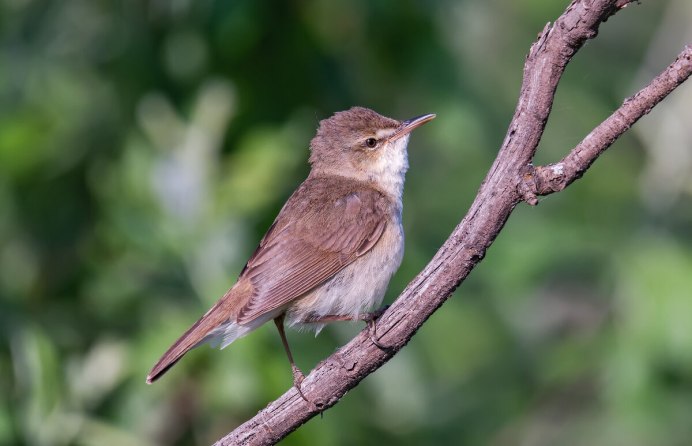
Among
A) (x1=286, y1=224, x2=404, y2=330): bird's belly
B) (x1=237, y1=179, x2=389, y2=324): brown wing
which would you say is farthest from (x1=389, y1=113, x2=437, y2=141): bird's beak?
(x1=286, y1=224, x2=404, y2=330): bird's belly

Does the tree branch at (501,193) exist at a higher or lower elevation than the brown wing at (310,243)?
lower

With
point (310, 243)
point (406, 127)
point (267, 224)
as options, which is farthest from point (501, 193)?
point (267, 224)

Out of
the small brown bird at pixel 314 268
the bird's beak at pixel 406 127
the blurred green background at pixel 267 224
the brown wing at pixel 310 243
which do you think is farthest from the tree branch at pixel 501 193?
the bird's beak at pixel 406 127

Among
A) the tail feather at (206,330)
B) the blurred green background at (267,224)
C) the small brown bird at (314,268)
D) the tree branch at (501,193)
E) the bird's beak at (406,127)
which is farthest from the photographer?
the blurred green background at (267,224)

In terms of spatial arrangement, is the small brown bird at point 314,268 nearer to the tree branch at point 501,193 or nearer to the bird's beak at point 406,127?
the bird's beak at point 406,127

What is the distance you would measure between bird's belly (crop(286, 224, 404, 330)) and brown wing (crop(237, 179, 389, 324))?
40 mm

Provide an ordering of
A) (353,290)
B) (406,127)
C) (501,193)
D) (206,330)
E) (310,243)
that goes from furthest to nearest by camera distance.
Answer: (406,127), (310,243), (353,290), (206,330), (501,193)

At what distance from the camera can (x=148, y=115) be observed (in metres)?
5.24

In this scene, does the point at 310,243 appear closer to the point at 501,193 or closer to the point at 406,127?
the point at 406,127

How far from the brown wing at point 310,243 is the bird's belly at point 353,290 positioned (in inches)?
1.6

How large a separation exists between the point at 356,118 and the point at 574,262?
1.54 m

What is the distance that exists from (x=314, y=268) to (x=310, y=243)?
16 cm

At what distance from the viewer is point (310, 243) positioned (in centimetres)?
418

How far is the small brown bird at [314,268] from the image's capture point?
394 cm
